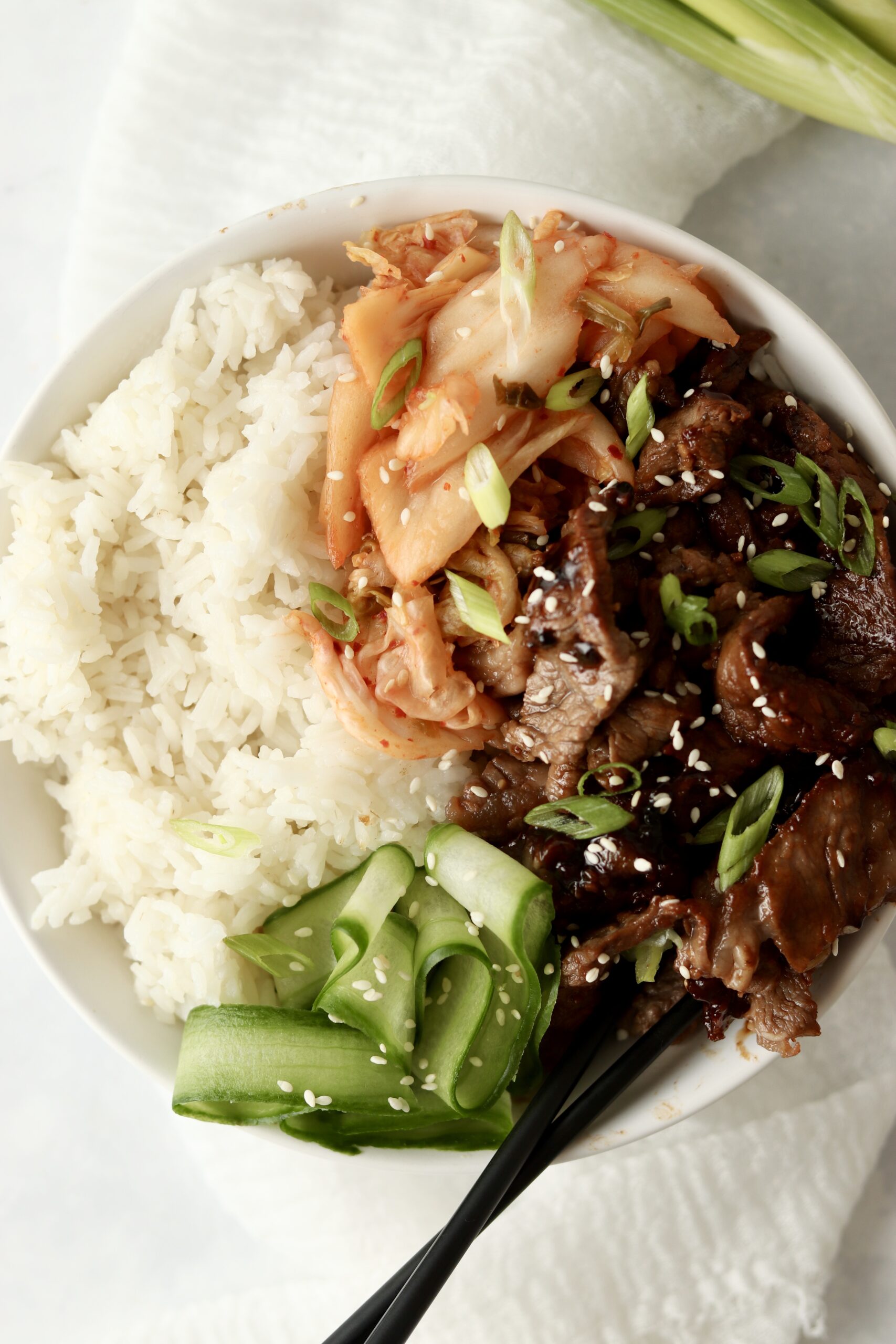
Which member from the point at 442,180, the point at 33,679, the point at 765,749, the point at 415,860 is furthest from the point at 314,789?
the point at 442,180

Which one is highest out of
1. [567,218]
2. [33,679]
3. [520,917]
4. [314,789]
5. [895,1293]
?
[567,218]

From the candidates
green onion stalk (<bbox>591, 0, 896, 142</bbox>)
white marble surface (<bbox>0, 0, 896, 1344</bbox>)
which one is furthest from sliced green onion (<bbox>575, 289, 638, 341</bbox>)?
white marble surface (<bbox>0, 0, 896, 1344</bbox>)

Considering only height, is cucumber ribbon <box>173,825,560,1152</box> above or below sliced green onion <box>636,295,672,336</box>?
below

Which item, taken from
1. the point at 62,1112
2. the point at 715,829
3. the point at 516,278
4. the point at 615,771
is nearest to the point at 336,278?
the point at 516,278

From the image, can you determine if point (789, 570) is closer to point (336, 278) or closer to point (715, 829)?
point (715, 829)

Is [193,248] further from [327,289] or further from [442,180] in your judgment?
[442,180]

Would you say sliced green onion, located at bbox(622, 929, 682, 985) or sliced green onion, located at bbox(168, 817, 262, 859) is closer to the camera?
sliced green onion, located at bbox(622, 929, 682, 985)

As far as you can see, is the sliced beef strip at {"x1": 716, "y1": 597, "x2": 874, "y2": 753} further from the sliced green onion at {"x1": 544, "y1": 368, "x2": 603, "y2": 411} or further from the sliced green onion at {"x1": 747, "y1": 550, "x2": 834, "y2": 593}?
the sliced green onion at {"x1": 544, "y1": 368, "x2": 603, "y2": 411}
